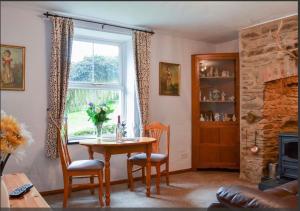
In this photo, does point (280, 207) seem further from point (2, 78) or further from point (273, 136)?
point (273, 136)

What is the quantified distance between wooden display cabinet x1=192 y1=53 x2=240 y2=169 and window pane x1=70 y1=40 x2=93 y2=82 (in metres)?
1.54

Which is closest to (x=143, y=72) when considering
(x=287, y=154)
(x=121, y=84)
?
(x=121, y=84)

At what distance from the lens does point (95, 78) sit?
9.97 ft

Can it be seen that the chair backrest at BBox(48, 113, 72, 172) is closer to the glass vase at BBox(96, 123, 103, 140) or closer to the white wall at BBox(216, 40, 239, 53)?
the glass vase at BBox(96, 123, 103, 140)

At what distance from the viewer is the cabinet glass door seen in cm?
369

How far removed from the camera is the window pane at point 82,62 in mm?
2494

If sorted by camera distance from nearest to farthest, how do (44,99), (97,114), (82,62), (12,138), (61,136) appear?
(12,138) < (44,99) < (61,136) < (97,114) < (82,62)

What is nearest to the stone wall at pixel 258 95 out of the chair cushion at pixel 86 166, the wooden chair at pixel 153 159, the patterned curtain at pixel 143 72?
the wooden chair at pixel 153 159

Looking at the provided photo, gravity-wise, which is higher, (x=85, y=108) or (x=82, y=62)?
(x=82, y=62)

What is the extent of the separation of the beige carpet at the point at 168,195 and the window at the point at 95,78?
0.63m

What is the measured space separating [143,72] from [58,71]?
1.36 m

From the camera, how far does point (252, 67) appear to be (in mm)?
3207

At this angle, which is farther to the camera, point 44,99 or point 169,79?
point 169,79

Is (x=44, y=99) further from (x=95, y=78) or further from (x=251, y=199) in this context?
(x=251, y=199)
